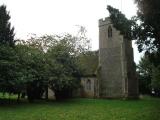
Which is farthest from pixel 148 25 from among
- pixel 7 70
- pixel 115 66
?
pixel 115 66

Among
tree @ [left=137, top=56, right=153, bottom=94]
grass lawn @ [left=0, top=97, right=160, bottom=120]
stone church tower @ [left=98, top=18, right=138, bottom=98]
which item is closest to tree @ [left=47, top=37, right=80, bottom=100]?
grass lawn @ [left=0, top=97, right=160, bottom=120]

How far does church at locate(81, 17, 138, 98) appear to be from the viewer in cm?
4466

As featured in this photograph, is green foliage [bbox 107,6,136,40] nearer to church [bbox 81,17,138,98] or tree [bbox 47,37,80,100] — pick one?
tree [bbox 47,37,80,100]

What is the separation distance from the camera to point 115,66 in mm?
45875

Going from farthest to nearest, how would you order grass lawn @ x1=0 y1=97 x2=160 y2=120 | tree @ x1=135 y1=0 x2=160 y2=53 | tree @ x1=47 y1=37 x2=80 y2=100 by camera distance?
tree @ x1=47 y1=37 x2=80 y2=100 < tree @ x1=135 y1=0 x2=160 y2=53 < grass lawn @ x1=0 y1=97 x2=160 y2=120

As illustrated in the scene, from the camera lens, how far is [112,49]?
4678 cm

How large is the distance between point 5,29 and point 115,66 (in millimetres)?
19584

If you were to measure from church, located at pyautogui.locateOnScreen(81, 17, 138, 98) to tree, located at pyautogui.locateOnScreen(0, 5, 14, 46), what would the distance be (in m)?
17.5

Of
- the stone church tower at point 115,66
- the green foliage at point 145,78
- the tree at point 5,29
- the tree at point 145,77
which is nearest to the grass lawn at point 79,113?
the tree at point 5,29

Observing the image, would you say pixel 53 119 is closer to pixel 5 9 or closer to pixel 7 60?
pixel 7 60

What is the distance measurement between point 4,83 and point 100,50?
23573 millimetres

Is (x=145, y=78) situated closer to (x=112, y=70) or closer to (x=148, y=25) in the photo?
(x=112, y=70)

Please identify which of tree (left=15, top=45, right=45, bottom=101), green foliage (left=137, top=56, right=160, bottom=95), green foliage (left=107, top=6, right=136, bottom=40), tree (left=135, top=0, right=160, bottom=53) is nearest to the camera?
tree (left=135, top=0, right=160, bottom=53)

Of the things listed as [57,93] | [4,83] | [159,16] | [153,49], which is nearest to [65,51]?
[57,93]
